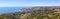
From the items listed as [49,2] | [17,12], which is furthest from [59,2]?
[17,12]

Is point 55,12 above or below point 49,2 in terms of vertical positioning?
below

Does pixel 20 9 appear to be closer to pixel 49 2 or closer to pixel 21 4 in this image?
pixel 21 4

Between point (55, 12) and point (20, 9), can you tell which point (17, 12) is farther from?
point (55, 12)

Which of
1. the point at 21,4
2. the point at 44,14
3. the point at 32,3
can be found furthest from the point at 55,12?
the point at 21,4

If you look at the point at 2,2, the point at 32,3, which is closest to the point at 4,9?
the point at 2,2

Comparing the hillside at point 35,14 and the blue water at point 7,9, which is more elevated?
the blue water at point 7,9

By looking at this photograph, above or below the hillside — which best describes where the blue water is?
above

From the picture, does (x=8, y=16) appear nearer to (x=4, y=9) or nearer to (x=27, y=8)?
(x=4, y=9)

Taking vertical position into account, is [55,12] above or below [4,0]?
below
